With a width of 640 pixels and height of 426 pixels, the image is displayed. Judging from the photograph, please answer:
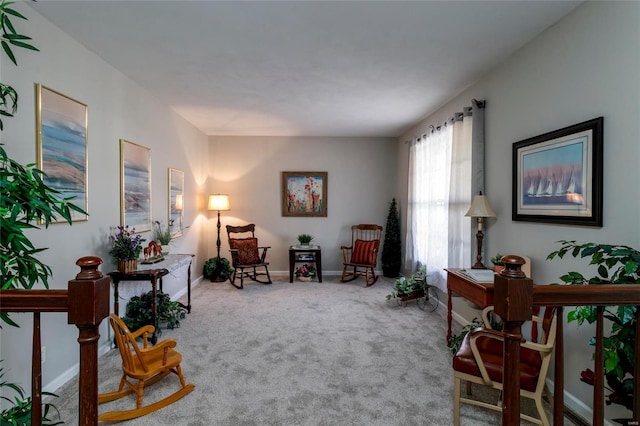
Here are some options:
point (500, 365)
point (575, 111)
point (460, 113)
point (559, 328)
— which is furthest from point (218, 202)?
point (559, 328)

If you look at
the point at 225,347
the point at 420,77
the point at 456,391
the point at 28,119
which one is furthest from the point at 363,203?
the point at 28,119

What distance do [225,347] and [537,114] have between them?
135 inches

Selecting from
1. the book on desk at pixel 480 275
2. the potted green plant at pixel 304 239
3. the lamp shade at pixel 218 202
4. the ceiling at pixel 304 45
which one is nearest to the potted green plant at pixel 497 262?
the book on desk at pixel 480 275

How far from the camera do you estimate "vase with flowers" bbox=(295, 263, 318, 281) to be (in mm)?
6129

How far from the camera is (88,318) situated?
107cm

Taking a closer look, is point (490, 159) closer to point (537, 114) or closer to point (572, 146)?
point (537, 114)

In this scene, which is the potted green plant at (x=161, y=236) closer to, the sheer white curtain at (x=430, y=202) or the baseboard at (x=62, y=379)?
the baseboard at (x=62, y=379)

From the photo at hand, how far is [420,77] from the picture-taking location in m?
3.38

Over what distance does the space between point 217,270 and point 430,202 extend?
385 centimetres

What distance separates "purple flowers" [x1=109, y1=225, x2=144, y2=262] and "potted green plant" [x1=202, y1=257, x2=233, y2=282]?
9.04 ft

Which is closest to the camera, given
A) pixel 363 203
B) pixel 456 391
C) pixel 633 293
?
pixel 633 293

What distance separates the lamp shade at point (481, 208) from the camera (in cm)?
302

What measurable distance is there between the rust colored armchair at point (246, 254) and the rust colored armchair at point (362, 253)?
4.88 ft

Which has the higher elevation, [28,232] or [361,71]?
[361,71]
